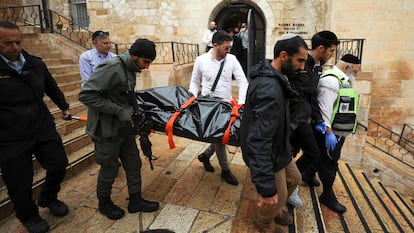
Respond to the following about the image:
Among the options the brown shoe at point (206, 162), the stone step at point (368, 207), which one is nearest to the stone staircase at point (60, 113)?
the brown shoe at point (206, 162)

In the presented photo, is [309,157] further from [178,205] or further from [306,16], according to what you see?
[306,16]

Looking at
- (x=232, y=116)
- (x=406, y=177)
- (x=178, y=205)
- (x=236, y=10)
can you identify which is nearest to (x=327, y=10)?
(x=236, y=10)

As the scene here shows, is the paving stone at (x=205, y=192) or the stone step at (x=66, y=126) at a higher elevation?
the stone step at (x=66, y=126)

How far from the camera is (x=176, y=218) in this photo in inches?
105

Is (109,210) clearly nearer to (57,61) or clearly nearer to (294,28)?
(57,61)

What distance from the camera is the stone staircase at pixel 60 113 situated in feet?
10.5

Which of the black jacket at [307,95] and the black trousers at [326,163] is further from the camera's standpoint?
the black trousers at [326,163]

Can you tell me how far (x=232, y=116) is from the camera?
2.60 m

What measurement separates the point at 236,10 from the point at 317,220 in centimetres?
961

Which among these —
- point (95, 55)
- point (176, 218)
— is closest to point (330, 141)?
point (176, 218)

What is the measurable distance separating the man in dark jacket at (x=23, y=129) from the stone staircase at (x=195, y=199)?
43 centimetres

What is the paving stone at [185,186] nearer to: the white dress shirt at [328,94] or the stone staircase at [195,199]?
the stone staircase at [195,199]

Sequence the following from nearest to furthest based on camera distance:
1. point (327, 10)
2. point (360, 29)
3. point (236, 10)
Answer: point (360, 29) < point (327, 10) < point (236, 10)

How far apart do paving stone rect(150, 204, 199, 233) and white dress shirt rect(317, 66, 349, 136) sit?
168cm
